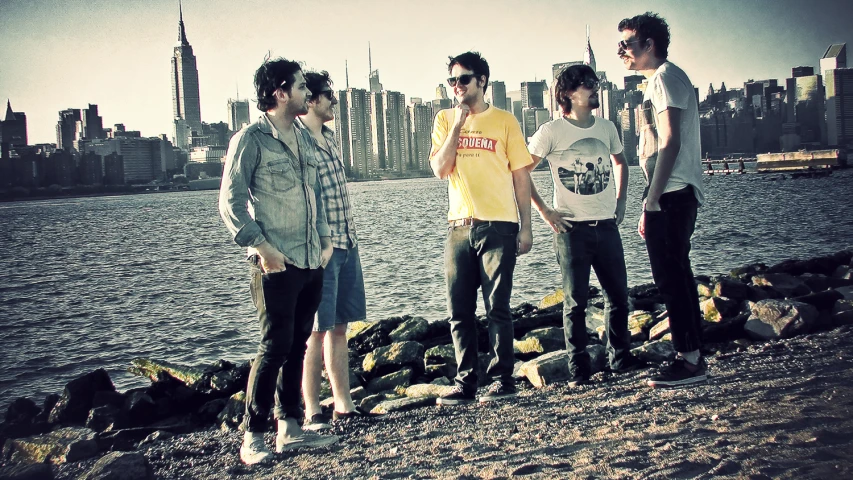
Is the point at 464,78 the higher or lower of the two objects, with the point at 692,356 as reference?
higher

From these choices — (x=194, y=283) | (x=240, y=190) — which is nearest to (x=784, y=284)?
(x=240, y=190)

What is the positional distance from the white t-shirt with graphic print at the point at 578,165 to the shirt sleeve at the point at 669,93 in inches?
35.3

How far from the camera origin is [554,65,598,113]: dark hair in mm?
6137

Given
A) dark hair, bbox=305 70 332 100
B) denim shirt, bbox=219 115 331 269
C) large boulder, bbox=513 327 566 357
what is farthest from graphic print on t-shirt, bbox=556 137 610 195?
large boulder, bbox=513 327 566 357

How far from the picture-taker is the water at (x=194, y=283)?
1585 cm

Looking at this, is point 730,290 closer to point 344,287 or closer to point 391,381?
point 391,381

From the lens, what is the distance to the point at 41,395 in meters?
12.5

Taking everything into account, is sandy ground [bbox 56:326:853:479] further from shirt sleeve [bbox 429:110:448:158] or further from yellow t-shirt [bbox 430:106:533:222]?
shirt sleeve [bbox 429:110:448:158]

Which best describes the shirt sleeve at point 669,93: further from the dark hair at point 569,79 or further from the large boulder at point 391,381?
the large boulder at point 391,381

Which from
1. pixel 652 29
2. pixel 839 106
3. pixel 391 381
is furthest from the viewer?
pixel 839 106

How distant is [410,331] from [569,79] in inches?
219

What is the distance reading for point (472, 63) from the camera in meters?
5.75

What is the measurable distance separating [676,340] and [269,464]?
2827 mm

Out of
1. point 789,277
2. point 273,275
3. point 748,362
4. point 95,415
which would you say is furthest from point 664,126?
point 789,277
